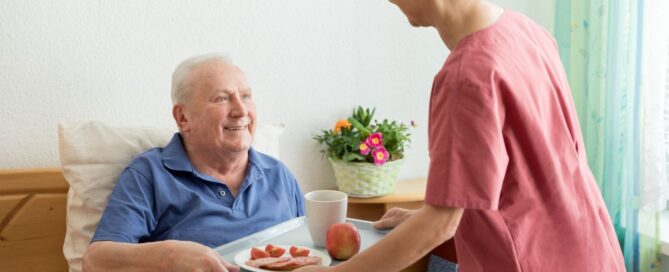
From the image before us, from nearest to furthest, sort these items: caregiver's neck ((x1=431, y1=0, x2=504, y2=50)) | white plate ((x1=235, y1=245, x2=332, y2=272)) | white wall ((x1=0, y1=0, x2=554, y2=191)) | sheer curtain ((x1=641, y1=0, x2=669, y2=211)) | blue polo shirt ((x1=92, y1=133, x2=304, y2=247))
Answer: caregiver's neck ((x1=431, y1=0, x2=504, y2=50))
white plate ((x1=235, y1=245, x2=332, y2=272))
blue polo shirt ((x1=92, y1=133, x2=304, y2=247))
white wall ((x1=0, y1=0, x2=554, y2=191))
sheer curtain ((x1=641, y1=0, x2=669, y2=211))

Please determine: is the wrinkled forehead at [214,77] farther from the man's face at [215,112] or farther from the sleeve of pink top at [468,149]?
the sleeve of pink top at [468,149]

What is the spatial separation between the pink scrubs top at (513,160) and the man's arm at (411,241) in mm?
27

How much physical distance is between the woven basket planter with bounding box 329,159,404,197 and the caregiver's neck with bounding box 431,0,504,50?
1366 mm

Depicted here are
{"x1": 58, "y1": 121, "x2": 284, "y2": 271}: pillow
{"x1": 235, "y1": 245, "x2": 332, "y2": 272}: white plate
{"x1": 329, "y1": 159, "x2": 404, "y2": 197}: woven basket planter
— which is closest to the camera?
{"x1": 235, "y1": 245, "x2": 332, "y2": 272}: white plate

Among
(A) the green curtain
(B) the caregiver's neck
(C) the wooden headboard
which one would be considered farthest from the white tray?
(A) the green curtain

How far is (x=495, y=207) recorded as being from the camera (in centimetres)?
109

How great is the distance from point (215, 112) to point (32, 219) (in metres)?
0.59

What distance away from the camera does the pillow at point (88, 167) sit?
1912 mm

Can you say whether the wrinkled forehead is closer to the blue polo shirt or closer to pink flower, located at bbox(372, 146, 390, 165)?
the blue polo shirt

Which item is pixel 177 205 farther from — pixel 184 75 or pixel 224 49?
pixel 224 49

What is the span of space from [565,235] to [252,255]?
62 cm

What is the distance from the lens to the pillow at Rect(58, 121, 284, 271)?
6.27 feet

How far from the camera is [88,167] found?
6.35ft

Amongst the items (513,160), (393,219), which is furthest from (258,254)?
(513,160)
